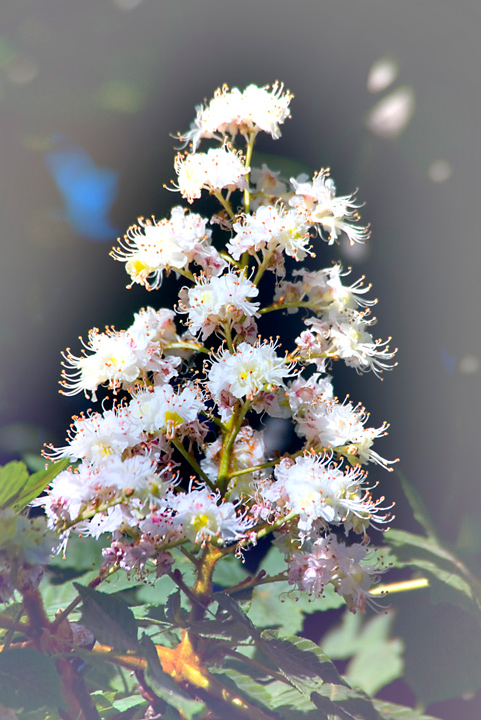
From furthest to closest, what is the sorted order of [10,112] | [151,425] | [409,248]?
[409,248] < [10,112] < [151,425]

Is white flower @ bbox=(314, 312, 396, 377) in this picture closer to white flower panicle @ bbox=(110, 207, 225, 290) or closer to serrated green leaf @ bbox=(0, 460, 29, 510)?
white flower panicle @ bbox=(110, 207, 225, 290)

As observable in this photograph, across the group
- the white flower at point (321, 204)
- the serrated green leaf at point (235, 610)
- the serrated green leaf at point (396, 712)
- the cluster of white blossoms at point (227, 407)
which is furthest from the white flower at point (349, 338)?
the serrated green leaf at point (396, 712)

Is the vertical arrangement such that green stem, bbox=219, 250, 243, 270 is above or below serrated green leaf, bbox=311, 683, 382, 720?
above

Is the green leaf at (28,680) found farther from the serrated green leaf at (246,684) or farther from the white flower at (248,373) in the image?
the white flower at (248,373)

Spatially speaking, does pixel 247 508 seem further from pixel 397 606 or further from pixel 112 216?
pixel 112 216

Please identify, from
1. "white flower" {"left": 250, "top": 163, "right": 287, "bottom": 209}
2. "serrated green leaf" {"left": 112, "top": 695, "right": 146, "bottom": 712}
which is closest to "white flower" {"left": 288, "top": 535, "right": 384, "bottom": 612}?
"serrated green leaf" {"left": 112, "top": 695, "right": 146, "bottom": 712}

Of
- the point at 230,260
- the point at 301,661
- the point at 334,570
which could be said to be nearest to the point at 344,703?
the point at 301,661

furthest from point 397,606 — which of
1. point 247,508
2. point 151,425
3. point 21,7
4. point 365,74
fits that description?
point 21,7
